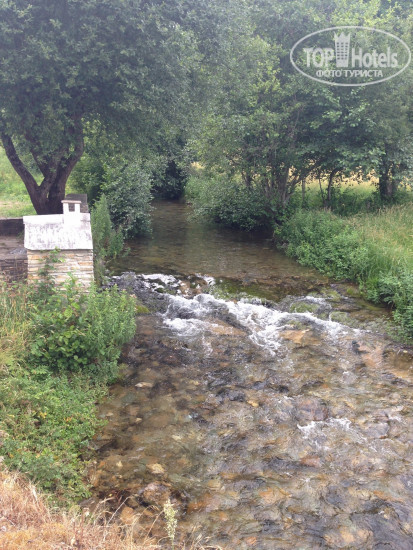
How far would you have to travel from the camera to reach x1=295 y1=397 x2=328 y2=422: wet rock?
5711mm

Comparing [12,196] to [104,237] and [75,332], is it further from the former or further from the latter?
[75,332]

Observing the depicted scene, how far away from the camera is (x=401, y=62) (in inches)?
516

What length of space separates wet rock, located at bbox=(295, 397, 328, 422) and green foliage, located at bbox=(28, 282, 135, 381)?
8.91 ft

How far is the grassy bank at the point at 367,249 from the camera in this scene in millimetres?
9102

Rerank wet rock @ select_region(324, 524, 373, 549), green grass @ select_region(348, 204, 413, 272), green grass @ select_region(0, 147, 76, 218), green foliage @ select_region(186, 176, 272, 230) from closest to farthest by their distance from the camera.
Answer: wet rock @ select_region(324, 524, 373, 549), green grass @ select_region(348, 204, 413, 272), green foliage @ select_region(186, 176, 272, 230), green grass @ select_region(0, 147, 76, 218)

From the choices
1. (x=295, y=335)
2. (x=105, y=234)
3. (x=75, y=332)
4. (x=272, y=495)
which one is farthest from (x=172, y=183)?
(x=272, y=495)

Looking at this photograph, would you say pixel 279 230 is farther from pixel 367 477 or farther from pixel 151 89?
pixel 367 477

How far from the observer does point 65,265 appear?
22.4ft

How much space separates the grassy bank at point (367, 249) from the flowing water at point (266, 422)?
53cm

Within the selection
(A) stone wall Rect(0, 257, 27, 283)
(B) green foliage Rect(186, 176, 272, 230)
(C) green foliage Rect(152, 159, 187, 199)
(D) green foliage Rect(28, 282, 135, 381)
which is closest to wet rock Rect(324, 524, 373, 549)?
(D) green foliage Rect(28, 282, 135, 381)

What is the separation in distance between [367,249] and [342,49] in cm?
648

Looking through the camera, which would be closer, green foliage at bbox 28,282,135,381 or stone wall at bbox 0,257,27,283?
green foliage at bbox 28,282,135,381

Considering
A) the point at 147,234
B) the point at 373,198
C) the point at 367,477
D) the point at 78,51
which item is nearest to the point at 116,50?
the point at 78,51

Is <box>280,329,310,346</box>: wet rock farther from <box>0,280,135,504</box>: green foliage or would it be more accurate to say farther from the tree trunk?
the tree trunk
